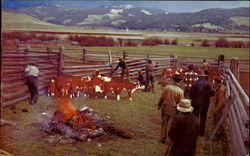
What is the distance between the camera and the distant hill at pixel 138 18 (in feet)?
23.0

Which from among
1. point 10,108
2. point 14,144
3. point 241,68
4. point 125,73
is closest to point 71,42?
point 125,73

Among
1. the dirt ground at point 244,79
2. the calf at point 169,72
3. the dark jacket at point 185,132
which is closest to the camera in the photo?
the dark jacket at point 185,132

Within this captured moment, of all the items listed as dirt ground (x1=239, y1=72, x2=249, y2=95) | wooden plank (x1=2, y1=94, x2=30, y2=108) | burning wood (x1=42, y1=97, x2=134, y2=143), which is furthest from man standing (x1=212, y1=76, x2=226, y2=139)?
wooden plank (x1=2, y1=94, x2=30, y2=108)

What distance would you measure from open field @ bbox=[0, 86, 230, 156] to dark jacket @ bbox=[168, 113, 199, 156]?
4.68 feet

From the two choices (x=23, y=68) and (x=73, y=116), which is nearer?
(x=73, y=116)

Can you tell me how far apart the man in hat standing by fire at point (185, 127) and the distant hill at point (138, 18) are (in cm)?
299

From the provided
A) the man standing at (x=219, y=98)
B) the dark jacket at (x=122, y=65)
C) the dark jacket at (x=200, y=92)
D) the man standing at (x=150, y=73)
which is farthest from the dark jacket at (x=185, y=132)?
the dark jacket at (x=122, y=65)

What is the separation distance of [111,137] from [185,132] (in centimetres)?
276

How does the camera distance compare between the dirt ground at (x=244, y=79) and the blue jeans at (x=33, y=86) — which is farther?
the dirt ground at (x=244, y=79)

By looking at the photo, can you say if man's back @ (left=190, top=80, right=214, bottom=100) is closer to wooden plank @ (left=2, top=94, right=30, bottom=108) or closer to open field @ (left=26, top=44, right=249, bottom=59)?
open field @ (left=26, top=44, right=249, bottom=59)

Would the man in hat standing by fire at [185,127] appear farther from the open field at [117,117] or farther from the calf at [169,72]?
the calf at [169,72]

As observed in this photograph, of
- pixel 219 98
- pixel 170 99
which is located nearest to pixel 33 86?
pixel 170 99

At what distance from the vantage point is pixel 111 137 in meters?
7.02

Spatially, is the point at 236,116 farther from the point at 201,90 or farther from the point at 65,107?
the point at 65,107
